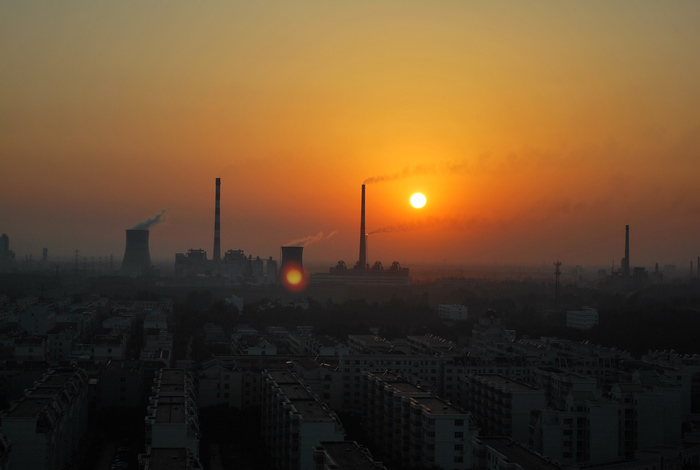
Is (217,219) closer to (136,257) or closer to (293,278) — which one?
(293,278)

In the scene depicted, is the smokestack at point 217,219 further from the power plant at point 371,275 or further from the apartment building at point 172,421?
the apartment building at point 172,421

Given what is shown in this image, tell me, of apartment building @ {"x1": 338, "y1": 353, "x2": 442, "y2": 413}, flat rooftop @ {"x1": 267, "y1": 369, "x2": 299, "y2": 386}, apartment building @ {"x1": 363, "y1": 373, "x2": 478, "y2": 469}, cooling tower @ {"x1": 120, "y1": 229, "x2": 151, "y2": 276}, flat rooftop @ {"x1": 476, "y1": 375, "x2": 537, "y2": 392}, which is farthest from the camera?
cooling tower @ {"x1": 120, "y1": 229, "x2": 151, "y2": 276}

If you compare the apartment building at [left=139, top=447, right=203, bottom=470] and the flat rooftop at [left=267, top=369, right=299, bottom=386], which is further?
the flat rooftop at [left=267, top=369, right=299, bottom=386]

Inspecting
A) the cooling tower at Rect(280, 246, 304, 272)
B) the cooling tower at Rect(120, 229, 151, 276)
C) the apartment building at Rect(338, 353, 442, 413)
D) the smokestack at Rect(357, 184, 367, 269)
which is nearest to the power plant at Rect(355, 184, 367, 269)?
the smokestack at Rect(357, 184, 367, 269)

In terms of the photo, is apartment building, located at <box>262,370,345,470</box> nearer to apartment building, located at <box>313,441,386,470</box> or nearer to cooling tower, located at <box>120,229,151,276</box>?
apartment building, located at <box>313,441,386,470</box>

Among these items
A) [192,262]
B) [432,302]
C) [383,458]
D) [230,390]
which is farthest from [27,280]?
[383,458]

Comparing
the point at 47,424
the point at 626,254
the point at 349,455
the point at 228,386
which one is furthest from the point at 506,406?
the point at 626,254

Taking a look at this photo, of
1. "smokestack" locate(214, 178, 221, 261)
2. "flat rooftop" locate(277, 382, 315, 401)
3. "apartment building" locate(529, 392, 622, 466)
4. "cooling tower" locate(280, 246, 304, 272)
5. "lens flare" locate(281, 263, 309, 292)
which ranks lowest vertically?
"apartment building" locate(529, 392, 622, 466)

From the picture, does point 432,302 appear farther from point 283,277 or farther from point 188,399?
point 188,399
